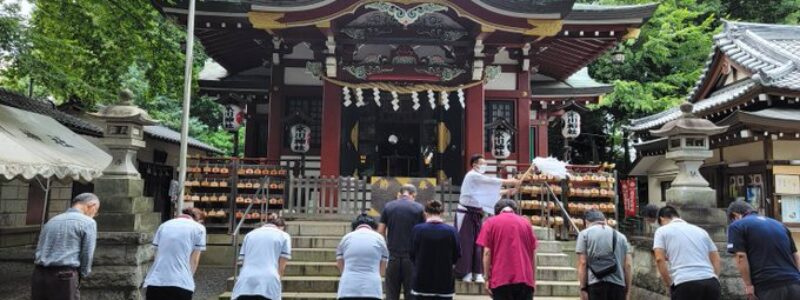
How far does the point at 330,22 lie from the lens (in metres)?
11.7

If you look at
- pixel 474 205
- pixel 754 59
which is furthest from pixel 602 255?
pixel 754 59

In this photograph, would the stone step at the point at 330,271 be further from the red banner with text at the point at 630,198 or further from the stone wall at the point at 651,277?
the red banner with text at the point at 630,198

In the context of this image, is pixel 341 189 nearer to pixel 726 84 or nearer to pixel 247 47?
pixel 247 47

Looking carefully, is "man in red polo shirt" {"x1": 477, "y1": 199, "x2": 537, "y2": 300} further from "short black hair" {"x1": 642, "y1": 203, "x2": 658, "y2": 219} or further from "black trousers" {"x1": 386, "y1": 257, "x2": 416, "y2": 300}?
"short black hair" {"x1": 642, "y1": 203, "x2": 658, "y2": 219}

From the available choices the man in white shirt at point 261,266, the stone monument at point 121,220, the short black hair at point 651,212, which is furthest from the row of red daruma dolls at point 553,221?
the stone monument at point 121,220

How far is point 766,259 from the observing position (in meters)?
5.39

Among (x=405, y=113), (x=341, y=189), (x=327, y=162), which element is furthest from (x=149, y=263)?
(x=405, y=113)

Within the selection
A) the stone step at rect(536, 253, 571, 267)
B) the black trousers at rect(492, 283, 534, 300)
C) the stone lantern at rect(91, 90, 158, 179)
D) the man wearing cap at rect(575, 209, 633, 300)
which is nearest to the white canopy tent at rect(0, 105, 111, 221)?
the stone lantern at rect(91, 90, 158, 179)

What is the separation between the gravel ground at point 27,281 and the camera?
889 cm

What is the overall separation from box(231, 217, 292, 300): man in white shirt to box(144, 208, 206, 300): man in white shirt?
61 centimetres

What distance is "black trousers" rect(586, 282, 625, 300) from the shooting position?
5.59 metres

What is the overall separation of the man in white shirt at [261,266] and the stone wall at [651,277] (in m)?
5.15

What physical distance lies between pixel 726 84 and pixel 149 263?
15.9 m

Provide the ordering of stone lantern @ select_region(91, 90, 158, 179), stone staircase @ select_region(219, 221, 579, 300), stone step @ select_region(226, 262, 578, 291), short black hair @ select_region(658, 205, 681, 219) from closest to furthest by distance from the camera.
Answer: short black hair @ select_region(658, 205, 681, 219)
stone lantern @ select_region(91, 90, 158, 179)
stone staircase @ select_region(219, 221, 579, 300)
stone step @ select_region(226, 262, 578, 291)
